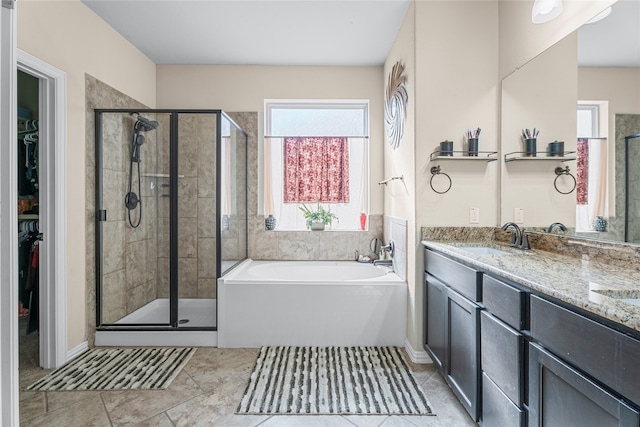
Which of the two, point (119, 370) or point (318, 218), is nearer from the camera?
point (119, 370)

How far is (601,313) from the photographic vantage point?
0.94 meters

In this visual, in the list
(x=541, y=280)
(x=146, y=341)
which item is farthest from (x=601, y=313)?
(x=146, y=341)

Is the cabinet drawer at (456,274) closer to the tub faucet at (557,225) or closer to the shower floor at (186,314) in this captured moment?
the tub faucet at (557,225)

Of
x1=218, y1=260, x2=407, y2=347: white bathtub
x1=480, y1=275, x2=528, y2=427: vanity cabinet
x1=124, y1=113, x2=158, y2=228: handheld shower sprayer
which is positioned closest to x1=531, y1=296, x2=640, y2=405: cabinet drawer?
x1=480, y1=275, x2=528, y2=427: vanity cabinet

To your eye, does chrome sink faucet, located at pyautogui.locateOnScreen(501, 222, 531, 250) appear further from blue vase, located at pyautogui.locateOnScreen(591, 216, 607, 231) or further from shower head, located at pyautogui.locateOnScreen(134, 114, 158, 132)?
shower head, located at pyautogui.locateOnScreen(134, 114, 158, 132)

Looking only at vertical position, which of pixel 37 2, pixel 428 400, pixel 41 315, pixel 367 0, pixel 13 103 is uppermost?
pixel 367 0

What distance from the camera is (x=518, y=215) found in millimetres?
2320

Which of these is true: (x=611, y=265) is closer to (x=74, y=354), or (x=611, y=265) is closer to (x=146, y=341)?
(x=146, y=341)

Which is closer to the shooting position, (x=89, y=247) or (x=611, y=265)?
(x=611, y=265)

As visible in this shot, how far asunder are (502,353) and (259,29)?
2929mm

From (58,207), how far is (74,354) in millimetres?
1115

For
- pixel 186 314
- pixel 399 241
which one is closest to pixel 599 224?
pixel 399 241

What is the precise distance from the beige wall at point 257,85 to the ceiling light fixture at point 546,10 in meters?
1.85

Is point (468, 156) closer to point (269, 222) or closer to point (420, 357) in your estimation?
point (420, 357)
